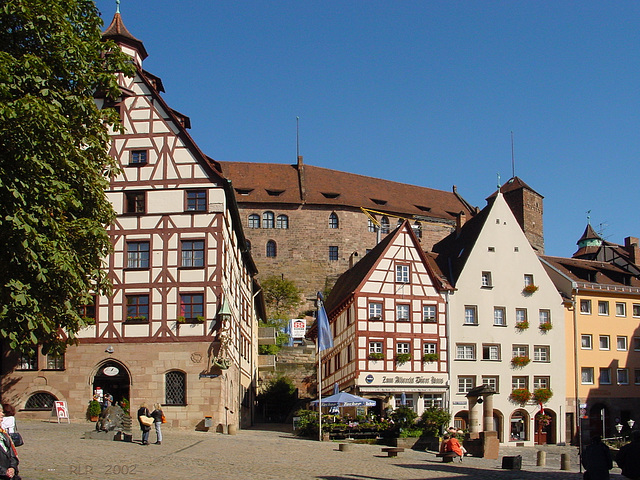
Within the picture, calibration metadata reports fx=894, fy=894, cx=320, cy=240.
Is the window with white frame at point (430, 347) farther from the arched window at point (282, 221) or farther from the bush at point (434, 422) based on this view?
the arched window at point (282, 221)

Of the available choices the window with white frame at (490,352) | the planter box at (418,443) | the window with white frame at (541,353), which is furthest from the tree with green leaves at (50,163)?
the window with white frame at (541,353)

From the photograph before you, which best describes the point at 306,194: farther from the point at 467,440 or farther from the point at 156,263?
the point at 467,440

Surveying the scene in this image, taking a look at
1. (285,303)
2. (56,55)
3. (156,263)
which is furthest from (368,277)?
(285,303)

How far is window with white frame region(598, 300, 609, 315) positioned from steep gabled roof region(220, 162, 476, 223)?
34346mm

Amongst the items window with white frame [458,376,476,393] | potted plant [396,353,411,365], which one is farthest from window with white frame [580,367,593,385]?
potted plant [396,353,411,365]

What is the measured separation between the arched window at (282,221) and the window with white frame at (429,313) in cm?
3735

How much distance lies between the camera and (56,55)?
2000cm

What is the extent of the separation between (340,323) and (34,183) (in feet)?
95.5

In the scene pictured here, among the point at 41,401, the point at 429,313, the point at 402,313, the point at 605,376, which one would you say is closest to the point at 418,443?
the point at 402,313

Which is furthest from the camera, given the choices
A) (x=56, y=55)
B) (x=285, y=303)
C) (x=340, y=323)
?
(x=285, y=303)

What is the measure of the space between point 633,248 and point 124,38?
117 ft

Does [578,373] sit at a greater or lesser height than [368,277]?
lesser

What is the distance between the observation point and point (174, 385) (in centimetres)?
3291

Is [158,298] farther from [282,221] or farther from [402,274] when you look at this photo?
[282,221]
